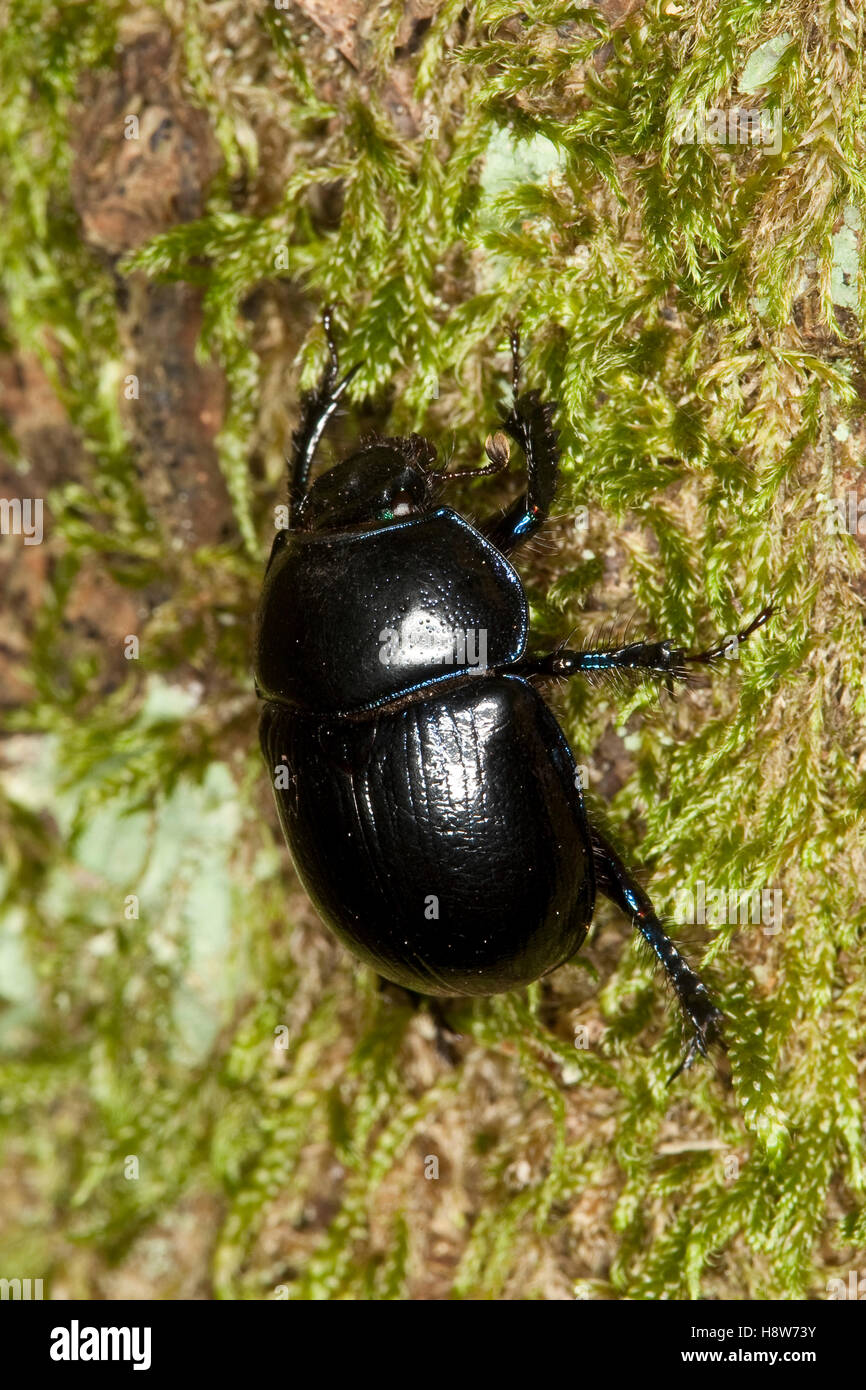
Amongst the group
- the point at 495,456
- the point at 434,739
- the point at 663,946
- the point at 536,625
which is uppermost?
the point at 495,456

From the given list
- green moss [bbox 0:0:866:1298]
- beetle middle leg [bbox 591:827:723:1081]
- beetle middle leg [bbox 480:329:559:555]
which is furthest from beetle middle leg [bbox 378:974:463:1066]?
beetle middle leg [bbox 480:329:559:555]

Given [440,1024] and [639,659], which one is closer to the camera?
[639,659]

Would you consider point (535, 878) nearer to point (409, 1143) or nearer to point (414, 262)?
point (409, 1143)

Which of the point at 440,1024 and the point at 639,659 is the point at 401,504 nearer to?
the point at 639,659

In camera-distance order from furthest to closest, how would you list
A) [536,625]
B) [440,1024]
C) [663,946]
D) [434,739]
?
1. [440,1024]
2. [536,625]
3. [663,946]
4. [434,739]

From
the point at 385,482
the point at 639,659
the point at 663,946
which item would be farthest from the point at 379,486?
the point at 663,946

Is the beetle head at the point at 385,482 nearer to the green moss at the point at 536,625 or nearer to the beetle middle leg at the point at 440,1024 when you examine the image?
the green moss at the point at 536,625

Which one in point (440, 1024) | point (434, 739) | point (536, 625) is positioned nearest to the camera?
point (434, 739)
